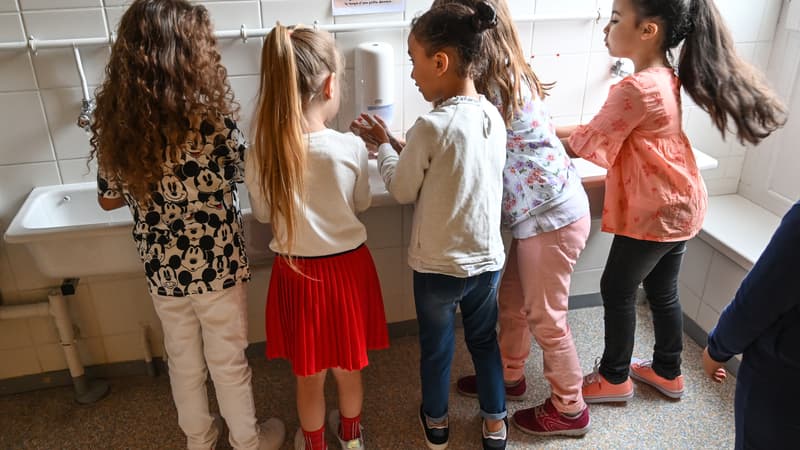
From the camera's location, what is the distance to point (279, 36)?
1268 mm

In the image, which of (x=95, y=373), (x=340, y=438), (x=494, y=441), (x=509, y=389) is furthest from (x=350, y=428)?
(x=95, y=373)

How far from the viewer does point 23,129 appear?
1702mm

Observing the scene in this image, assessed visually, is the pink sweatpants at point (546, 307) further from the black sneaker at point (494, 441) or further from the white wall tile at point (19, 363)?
the white wall tile at point (19, 363)

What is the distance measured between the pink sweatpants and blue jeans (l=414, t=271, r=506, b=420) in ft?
0.39

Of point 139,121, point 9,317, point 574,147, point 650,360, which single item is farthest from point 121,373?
point 650,360

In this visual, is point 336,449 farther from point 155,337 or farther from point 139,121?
point 139,121

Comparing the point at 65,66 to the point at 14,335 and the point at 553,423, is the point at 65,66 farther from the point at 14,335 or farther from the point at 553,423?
the point at 553,423

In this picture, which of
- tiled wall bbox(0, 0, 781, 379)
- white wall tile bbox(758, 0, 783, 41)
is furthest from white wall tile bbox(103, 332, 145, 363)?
white wall tile bbox(758, 0, 783, 41)

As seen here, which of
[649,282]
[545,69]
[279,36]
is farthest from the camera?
[545,69]

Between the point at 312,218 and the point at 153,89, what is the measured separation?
41 cm

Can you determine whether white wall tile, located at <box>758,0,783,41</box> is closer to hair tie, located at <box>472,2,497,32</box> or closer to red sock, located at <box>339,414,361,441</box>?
hair tie, located at <box>472,2,497,32</box>

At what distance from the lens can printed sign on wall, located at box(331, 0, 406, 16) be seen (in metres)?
1.78

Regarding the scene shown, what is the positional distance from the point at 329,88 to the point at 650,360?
1.42 m

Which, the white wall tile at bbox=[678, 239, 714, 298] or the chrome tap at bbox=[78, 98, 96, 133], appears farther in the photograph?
the white wall tile at bbox=[678, 239, 714, 298]
